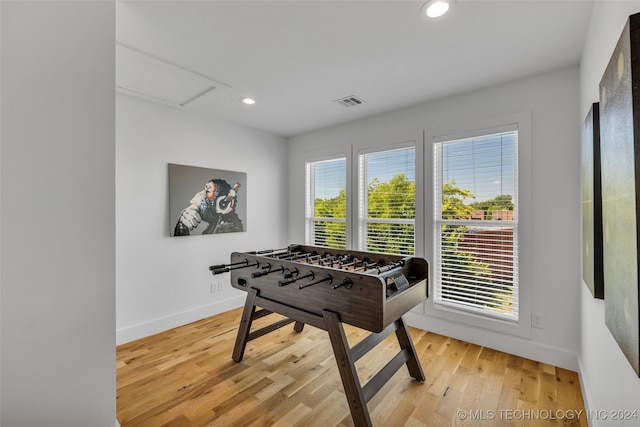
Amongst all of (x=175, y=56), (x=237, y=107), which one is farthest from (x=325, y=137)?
(x=175, y=56)

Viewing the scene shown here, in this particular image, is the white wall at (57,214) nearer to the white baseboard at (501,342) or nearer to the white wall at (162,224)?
the white wall at (162,224)

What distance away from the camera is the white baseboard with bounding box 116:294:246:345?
289 centimetres

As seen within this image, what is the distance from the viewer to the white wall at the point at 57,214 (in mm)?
1280

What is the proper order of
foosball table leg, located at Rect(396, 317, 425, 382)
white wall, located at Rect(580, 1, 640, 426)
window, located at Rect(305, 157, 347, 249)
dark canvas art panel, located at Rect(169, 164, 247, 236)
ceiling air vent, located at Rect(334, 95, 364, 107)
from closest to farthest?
white wall, located at Rect(580, 1, 640, 426) < foosball table leg, located at Rect(396, 317, 425, 382) < ceiling air vent, located at Rect(334, 95, 364, 107) < dark canvas art panel, located at Rect(169, 164, 247, 236) < window, located at Rect(305, 157, 347, 249)

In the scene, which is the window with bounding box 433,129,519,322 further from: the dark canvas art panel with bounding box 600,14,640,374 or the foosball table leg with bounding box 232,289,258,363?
the foosball table leg with bounding box 232,289,258,363

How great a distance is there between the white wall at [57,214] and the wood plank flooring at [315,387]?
0.59 metres

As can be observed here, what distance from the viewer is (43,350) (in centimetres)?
136

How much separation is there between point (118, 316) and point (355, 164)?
3080 millimetres

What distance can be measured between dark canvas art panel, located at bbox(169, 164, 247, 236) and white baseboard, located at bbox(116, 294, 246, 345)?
926 millimetres

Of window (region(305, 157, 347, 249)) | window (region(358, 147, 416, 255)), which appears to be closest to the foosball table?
window (region(358, 147, 416, 255))

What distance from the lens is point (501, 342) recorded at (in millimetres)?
2674

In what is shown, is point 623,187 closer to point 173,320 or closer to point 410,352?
point 410,352

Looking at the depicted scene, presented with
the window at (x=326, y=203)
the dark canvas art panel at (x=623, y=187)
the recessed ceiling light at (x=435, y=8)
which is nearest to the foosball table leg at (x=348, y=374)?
the dark canvas art panel at (x=623, y=187)

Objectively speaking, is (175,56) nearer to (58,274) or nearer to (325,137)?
(58,274)
